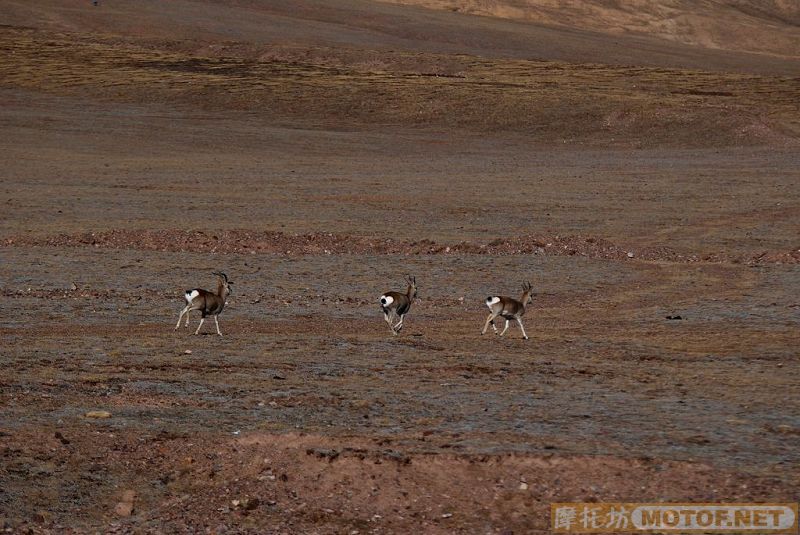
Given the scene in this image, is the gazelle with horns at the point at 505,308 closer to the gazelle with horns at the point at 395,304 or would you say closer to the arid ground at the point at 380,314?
the arid ground at the point at 380,314

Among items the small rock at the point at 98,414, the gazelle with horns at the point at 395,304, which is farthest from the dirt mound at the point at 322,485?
the gazelle with horns at the point at 395,304

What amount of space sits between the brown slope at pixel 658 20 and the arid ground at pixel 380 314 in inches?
3014

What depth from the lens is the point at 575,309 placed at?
21.5 metres

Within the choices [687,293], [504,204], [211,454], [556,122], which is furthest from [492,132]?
[211,454]

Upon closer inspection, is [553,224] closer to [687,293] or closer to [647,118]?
[687,293]

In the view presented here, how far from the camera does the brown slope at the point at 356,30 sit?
99625mm

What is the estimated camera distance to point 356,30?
110250 millimetres

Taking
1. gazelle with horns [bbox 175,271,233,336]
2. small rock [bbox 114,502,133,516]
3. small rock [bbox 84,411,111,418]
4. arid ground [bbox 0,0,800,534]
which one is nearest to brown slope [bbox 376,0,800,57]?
arid ground [bbox 0,0,800,534]

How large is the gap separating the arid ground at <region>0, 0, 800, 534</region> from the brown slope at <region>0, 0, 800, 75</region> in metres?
32.2

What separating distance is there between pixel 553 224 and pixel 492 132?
28.3m

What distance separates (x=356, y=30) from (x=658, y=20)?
5268cm

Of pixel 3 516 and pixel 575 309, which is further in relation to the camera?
pixel 575 309

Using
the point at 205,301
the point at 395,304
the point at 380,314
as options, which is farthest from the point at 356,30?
the point at 205,301

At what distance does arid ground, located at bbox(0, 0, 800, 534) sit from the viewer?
11047 mm
